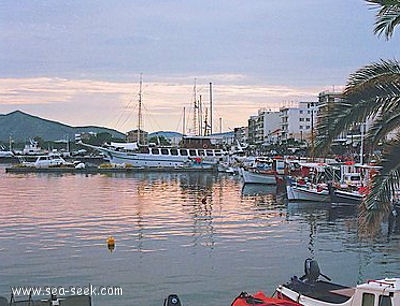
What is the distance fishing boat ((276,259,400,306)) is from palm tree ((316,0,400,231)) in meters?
1.39

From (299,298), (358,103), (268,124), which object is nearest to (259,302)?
(299,298)

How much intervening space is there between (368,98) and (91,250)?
51.1 ft

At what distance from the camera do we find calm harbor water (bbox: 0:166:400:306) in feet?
61.8

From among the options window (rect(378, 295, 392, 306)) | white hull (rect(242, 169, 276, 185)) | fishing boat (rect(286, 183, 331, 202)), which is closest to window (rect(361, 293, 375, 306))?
window (rect(378, 295, 392, 306))

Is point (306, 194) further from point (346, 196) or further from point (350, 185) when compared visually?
point (346, 196)

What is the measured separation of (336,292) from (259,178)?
172 ft

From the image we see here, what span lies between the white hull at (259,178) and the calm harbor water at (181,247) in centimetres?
2054

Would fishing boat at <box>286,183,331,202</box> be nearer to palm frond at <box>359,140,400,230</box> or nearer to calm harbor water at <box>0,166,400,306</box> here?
calm harbor water at <box>0,166,400,306</box>

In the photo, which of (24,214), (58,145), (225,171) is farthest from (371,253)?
(58,145)

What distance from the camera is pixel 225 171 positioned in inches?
3696

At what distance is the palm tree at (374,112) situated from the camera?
459 inches

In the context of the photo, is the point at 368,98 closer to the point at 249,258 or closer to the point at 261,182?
the point at 249,258

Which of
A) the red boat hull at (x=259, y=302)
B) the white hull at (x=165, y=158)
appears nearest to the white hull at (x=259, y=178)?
the white hull at (x=165, y=158)

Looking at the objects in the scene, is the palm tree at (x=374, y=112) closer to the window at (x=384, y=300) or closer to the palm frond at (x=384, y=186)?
the palm frond at (x=384, y=186)
